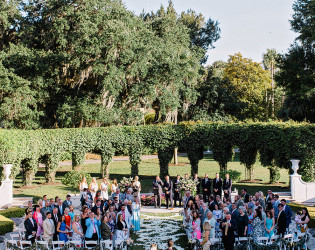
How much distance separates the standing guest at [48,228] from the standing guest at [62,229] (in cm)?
20

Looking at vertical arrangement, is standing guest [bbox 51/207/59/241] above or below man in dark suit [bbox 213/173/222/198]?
below

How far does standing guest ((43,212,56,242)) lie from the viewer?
1065cm

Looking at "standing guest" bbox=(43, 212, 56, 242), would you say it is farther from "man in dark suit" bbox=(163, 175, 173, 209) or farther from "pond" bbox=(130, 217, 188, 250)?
"man in dark suit" bbox=(163, 175, 173, 209)

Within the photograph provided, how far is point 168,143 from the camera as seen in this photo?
89.5ft

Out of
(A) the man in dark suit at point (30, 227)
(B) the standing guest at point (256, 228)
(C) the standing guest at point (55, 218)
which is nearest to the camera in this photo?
(B) the standing guest at point (256, 228)

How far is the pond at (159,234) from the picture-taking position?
Result: 12258 millimetres

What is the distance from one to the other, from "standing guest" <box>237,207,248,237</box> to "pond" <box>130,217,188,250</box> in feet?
7.14

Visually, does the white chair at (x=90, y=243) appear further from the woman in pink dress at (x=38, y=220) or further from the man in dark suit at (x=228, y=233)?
the man in dark suit at (x=228, y=233)

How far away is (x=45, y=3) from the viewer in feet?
92.8

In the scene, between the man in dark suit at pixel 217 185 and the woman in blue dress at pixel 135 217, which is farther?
the man in dark suit at pixel 217 185

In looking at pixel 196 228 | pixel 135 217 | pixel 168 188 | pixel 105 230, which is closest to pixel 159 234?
pixel 135 217

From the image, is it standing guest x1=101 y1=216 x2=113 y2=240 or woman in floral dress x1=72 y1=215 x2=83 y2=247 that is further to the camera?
standing guest x1=101 y1=216 x2=113 y2=240

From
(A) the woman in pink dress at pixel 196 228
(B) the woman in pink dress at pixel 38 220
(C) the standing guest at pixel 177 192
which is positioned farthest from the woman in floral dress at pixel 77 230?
(C) the standing guest at pixel 177 192

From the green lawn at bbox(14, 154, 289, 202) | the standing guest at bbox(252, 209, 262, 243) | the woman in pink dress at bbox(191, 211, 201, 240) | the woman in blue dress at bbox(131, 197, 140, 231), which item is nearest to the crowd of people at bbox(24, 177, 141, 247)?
the woman in blue dress at bbox(131, 197, 140, 231)
